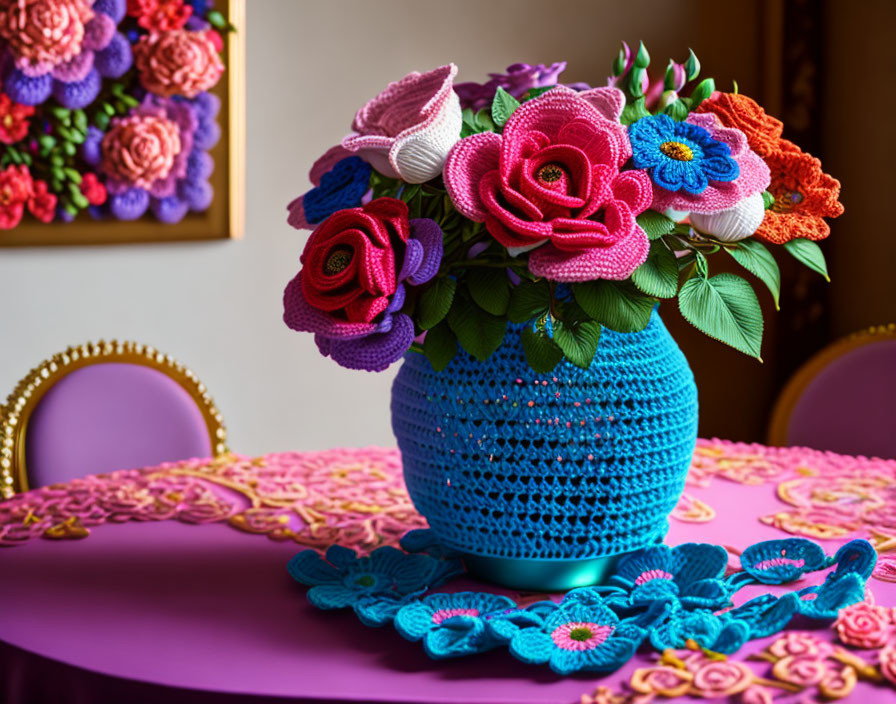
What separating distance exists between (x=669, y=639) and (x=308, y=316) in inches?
14.9

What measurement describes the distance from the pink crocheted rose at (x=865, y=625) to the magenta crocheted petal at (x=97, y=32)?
6.46ft

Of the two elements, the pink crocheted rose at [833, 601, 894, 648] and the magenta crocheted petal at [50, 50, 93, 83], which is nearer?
the pink crocheted rose at [833, 601, 894, 648]

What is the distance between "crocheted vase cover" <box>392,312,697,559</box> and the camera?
761 mm

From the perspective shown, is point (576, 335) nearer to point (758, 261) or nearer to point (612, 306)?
point (612, 306)

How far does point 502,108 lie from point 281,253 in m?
1.76

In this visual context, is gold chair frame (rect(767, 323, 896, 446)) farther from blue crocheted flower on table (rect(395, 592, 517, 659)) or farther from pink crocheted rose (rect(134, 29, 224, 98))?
pink crocheted rose (rect(134, 29, 224, 98))

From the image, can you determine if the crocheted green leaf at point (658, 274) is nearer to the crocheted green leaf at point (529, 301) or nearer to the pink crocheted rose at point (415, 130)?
the crocheted green leaf at point (529, 301)

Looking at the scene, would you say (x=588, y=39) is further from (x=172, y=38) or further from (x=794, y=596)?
(x=794, y=596)

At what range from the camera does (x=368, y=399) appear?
103 inches

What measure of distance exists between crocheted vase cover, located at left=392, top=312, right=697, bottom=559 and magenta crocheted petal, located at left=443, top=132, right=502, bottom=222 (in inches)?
4.7

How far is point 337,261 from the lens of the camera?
0.73m

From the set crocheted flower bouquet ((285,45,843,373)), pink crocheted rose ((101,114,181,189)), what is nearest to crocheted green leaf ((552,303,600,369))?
crocheted flower bouquet ((285,45,843,373))

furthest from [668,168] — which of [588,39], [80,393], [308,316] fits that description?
[588,39]

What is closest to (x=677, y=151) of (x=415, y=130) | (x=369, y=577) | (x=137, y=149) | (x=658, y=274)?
(x=658, y=274)
